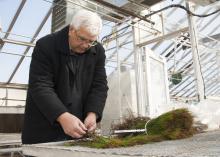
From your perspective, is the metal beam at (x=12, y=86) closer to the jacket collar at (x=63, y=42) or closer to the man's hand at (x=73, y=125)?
the jacket collar at (x=63, y=42)

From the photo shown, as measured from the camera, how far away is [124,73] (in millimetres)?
4766

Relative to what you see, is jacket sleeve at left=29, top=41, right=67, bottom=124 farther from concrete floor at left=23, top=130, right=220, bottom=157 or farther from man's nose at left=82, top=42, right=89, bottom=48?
concrete floor at left=23, top=130, right=220, bottom=157

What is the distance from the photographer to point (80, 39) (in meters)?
1.21

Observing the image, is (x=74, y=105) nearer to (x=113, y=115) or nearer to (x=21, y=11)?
(x=113, y=115)

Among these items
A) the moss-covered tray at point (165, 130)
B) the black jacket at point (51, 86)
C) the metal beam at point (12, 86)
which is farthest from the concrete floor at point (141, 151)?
the metal beam at point (12, 86)

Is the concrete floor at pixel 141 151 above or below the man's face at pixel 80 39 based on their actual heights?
below

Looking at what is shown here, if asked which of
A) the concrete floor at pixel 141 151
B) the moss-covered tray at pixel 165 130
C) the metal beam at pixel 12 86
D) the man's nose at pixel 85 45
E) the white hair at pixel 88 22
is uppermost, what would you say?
the metal beam at pixel 12 86

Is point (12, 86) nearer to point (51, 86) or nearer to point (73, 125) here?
point (51, 86)

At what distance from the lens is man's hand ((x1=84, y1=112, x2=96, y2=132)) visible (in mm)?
1145

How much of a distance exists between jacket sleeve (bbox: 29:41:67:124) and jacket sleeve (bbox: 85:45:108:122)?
0.56 feet

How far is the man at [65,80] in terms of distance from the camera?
1164mm

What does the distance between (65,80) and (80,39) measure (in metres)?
0.18

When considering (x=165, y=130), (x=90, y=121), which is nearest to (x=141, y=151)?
(x=165, y=130)

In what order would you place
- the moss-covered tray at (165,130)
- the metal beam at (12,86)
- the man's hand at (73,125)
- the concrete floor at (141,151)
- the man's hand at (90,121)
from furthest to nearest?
the metal beam at (12,86)
the man's hand at (90,121)
the man's hand at (73,125)
the moss-covered tray at (165,130)
the concrete floor at (141,151)
